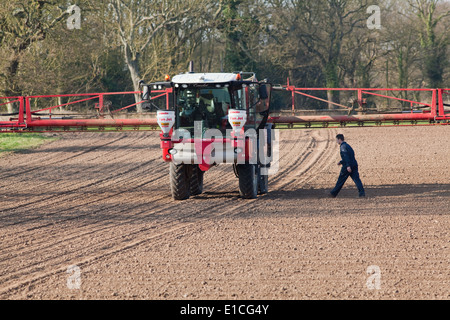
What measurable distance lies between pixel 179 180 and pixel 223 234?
119 inches

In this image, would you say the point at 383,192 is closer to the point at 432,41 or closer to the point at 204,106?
the point at 204,106

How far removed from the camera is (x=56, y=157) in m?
20.7

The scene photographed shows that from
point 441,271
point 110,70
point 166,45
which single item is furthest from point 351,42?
point 441,271

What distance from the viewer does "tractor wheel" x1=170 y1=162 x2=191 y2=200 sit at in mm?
12445

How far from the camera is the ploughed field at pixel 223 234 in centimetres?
709

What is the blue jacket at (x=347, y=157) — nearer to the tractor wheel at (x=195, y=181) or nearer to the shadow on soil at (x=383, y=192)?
the shadow on soil at (x=383, y=192)

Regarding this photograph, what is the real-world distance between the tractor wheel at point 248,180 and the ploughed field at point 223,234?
11.5 inches

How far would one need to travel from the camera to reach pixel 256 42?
3609 centimetres

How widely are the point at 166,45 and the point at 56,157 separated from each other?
14885 mm

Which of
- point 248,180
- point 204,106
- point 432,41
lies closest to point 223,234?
point 248,180

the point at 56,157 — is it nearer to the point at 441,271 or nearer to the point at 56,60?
the point at 56,60
